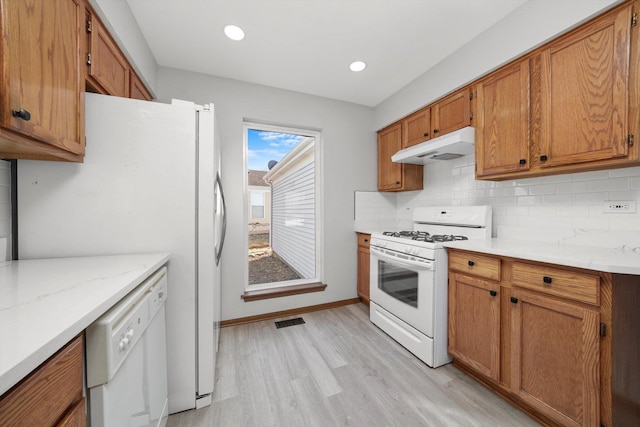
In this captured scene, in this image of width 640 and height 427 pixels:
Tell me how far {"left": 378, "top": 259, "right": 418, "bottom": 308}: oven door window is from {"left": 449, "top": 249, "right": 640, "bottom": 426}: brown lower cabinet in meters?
0.37

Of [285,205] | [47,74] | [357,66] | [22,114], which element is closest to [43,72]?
[47,74]

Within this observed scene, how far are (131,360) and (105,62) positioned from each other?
5.58ft

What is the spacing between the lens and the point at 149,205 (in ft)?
4.58

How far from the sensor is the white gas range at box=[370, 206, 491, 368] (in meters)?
1.90

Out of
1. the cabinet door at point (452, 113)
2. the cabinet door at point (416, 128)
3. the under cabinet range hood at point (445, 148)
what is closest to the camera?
the under cabinet range hood at point (445, 148)

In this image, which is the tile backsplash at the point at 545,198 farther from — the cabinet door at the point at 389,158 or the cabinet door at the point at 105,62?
the cabinet door at the point at 105,62

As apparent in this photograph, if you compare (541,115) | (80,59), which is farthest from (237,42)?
(541,115)

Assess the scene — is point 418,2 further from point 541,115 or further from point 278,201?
point 278,201

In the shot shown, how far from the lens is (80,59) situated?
4.07 ft

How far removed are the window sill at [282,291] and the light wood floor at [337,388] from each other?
0.41 meters

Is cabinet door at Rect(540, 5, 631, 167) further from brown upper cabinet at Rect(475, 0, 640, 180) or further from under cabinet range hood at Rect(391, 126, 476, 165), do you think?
under cabinet range hood at Rect(391, 126, 476, 165)

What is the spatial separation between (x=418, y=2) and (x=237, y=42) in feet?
4.80

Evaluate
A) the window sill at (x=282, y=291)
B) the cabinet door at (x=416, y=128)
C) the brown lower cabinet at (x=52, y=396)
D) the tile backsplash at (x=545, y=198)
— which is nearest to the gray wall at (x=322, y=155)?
the window sill at (x=282, y=291)

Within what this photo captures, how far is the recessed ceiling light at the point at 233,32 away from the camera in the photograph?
6.38 feet
